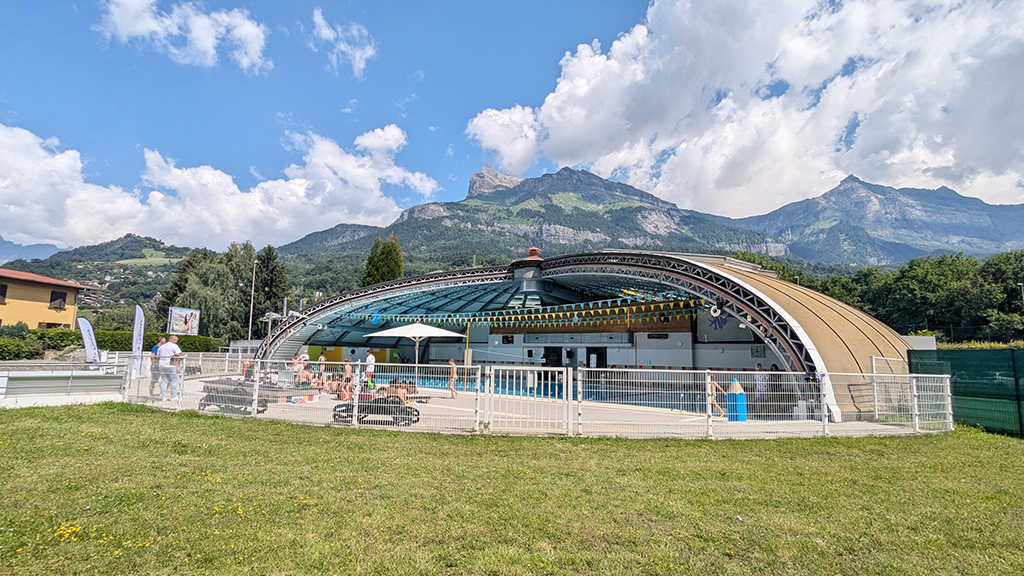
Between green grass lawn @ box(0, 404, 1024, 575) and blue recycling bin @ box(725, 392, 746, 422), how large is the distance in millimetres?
1246

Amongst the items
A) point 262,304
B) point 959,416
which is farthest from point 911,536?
point 262,304

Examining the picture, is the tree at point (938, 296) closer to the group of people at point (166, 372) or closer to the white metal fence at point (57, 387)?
the group of people at point (166, 372)

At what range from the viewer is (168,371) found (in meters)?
10.9

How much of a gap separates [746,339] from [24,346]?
116ft

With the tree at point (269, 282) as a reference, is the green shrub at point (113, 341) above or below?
below

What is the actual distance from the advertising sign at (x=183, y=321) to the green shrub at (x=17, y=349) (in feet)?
21.0

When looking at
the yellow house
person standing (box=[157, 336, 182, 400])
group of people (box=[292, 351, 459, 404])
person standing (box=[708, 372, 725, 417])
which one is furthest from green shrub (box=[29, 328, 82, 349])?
person standing (box=[708, 372, 725, 417])

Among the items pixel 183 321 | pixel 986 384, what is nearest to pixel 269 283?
pixel 183 321

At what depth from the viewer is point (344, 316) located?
25422mm

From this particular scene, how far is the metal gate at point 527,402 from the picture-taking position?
336 inches

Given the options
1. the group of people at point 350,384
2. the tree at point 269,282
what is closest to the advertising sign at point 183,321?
the tree at point 269,282

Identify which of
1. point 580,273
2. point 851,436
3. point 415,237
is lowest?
point 851,436

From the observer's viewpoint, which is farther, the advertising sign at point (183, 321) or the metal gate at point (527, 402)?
the advertising sign at point (183, 321)

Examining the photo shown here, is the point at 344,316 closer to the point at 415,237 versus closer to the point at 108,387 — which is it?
the point at 108,387
